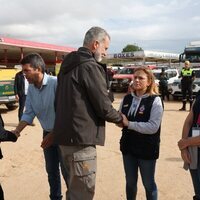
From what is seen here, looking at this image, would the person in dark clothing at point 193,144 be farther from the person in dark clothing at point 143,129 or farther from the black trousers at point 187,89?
the black trousers at point 187,89

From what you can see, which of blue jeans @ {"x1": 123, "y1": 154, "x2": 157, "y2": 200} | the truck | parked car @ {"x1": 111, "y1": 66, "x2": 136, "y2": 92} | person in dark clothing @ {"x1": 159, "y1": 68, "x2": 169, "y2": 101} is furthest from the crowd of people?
parked car @ {"x1": 111, "y1": 66, "x2": 136, "y2": 92}

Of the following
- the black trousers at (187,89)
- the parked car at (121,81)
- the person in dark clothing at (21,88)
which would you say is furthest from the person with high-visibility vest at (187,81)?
the parked car at (121,81)

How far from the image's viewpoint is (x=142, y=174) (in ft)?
12.0

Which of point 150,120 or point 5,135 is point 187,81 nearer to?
point 150,120

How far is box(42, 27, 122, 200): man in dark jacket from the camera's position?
2846 millimetres

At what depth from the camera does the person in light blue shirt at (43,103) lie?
12.4 feet

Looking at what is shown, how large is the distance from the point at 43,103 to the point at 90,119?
3.99 ft

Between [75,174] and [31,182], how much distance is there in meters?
2.43

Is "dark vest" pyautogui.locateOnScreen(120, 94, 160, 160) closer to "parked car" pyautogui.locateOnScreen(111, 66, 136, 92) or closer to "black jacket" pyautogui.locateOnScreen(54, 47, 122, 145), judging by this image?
"black jacket" pyautogui.locateOnScreen(54, 47, 122, 145)

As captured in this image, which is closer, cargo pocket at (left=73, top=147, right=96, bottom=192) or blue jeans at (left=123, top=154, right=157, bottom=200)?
cargo pocket at (left=73, top=147, right=96, bottom=192)

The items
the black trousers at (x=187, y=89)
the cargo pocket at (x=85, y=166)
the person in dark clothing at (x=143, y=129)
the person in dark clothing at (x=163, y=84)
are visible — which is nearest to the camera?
the cargo pocket at (x=85, y=166)

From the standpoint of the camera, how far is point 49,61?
41969mm

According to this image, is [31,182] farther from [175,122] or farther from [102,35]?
[175,122]

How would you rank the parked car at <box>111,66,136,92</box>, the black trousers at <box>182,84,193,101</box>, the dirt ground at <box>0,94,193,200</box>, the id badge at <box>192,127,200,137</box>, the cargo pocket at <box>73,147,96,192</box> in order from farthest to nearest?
the parked car at <box>111,66,136,92</box> < the black trousers at <box>182,84,193,101</box> < the dirt ground at <box>0,94,193,200</box> < the id badge at <box>192,127,200,137</box> < the cargo pocket at <box>73,147,96,192</box>
